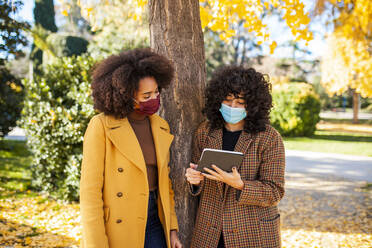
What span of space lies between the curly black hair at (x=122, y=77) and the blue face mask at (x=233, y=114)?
498 millimetres

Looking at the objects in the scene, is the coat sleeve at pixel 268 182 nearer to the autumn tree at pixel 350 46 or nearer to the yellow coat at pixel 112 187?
the yellow coat at pixel 112 187

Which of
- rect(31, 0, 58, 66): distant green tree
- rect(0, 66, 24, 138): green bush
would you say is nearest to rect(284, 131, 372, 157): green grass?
rect(0, 66, 24, 138): green bush

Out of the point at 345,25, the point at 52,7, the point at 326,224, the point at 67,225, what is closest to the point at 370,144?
the point at 345,25

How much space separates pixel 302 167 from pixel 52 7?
18.4 metres

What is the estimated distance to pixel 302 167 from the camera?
992cm

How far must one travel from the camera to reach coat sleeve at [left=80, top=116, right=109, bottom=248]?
1.85 meters

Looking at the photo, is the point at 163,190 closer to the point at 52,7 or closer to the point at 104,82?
the point at 104,82

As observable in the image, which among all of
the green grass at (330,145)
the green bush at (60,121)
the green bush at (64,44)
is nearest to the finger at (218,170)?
the green bush at (60,121)

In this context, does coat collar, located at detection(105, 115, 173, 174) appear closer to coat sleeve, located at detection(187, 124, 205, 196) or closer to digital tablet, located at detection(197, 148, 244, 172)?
digital tablet, located at detection(197, 148, 244, 172)

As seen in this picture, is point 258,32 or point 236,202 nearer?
point 236,202

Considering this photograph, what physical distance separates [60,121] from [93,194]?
4.24 m

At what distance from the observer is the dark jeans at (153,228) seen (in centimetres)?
211

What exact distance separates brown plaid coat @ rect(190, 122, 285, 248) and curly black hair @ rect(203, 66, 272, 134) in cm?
10

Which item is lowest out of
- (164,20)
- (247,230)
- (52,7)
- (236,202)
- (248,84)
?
(247,230)
